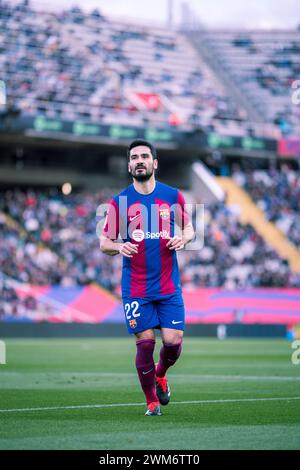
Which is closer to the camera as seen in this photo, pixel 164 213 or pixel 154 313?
pixel 154 313

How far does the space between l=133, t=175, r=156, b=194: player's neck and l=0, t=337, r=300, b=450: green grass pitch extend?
2.24 meters

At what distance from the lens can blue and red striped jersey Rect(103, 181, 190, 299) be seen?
10.3m

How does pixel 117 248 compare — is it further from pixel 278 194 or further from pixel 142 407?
pixel 278 194

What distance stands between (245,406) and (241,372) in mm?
6937

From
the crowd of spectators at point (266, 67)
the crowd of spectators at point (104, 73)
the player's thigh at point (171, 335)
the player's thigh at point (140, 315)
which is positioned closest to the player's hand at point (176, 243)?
the player's thigh at point (140, 315)

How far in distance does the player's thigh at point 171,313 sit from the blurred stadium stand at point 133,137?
27.2 meters

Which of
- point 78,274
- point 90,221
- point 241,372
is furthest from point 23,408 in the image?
point 90,221

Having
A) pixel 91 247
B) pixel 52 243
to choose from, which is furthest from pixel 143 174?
pixel 91 247

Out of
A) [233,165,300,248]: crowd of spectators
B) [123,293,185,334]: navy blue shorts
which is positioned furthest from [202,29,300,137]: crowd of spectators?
[123,293,185,334]: navy blue shorts

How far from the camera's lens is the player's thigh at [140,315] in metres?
10.2

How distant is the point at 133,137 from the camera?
4453 centimetres

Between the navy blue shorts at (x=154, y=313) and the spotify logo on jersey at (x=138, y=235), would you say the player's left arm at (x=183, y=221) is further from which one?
the navy blue shorts at (x=154, y=313)

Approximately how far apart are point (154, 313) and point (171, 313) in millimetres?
170

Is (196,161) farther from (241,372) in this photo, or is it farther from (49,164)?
(241,372)
